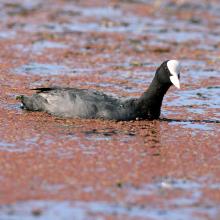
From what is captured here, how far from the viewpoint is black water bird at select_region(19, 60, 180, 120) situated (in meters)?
A: 7.59

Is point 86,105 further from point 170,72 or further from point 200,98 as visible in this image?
point 200,98

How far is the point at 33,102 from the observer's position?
8.03 metres

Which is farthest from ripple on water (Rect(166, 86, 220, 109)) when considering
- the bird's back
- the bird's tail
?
the bird's tail

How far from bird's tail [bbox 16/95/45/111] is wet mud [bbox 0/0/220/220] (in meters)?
0.12

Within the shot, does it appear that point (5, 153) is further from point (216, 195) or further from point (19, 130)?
point (216, 195)

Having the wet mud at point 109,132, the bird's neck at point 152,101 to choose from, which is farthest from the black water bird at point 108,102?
the wet mud at point 109,132

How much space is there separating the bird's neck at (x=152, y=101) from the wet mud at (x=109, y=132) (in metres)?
0.11

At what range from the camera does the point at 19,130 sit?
720 centimetres

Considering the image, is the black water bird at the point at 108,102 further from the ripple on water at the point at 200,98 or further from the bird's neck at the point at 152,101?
the ripple on water at the point at 200,98

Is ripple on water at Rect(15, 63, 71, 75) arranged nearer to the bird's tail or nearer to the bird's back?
the bird's tail

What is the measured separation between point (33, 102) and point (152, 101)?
1256 millimetres

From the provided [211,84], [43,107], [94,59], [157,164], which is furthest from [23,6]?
[157,164]

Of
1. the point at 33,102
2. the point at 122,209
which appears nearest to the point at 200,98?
the point at 33,102

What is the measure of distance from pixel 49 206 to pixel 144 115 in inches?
113
